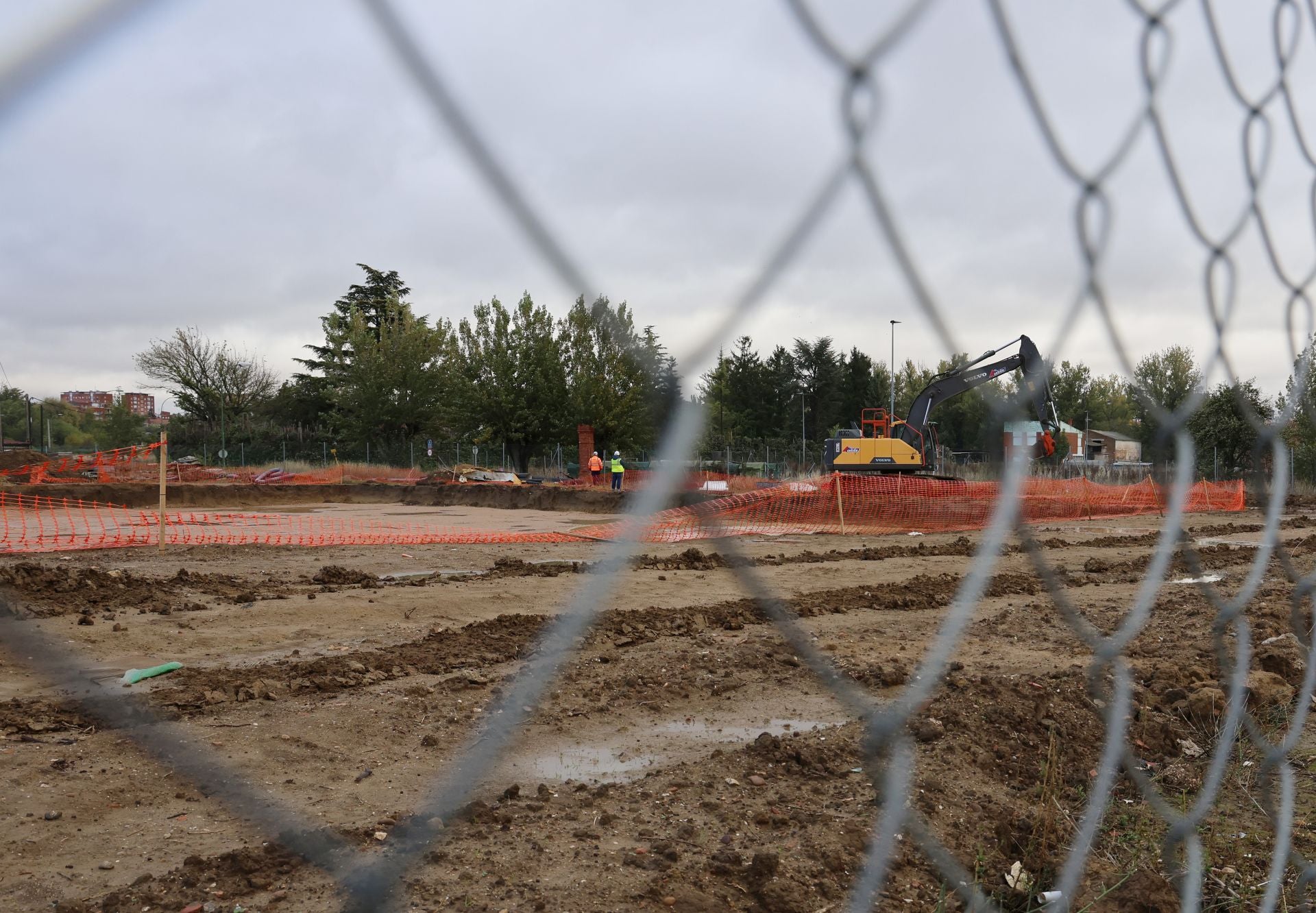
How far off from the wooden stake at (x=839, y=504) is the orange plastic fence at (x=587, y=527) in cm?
3

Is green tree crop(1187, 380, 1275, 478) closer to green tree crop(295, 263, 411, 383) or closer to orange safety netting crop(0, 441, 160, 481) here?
green tree crop(295, 263, 411, 383)

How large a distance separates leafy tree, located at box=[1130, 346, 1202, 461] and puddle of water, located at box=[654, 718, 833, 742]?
3106mm

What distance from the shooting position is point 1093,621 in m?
6.93

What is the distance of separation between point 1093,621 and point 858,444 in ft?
33.3

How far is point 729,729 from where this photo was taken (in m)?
4.51

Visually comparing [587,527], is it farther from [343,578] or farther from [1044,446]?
[1044,446]

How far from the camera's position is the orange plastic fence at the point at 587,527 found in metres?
14.4

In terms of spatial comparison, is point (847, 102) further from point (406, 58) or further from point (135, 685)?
point (135, 685)

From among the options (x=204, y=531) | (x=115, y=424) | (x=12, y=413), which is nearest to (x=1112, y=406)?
(x=12, y=413)

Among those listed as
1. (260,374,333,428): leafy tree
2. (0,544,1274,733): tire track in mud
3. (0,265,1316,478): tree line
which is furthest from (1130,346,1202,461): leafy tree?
(260,374,333,428): leafy tree

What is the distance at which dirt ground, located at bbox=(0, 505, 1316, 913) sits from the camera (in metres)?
2.70

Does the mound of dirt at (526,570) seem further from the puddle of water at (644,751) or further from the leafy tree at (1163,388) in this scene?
the leafy tree at (1163,388)

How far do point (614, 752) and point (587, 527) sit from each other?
551 inches

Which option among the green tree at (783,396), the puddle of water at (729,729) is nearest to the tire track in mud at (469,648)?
the puddle of water at (729,729)
